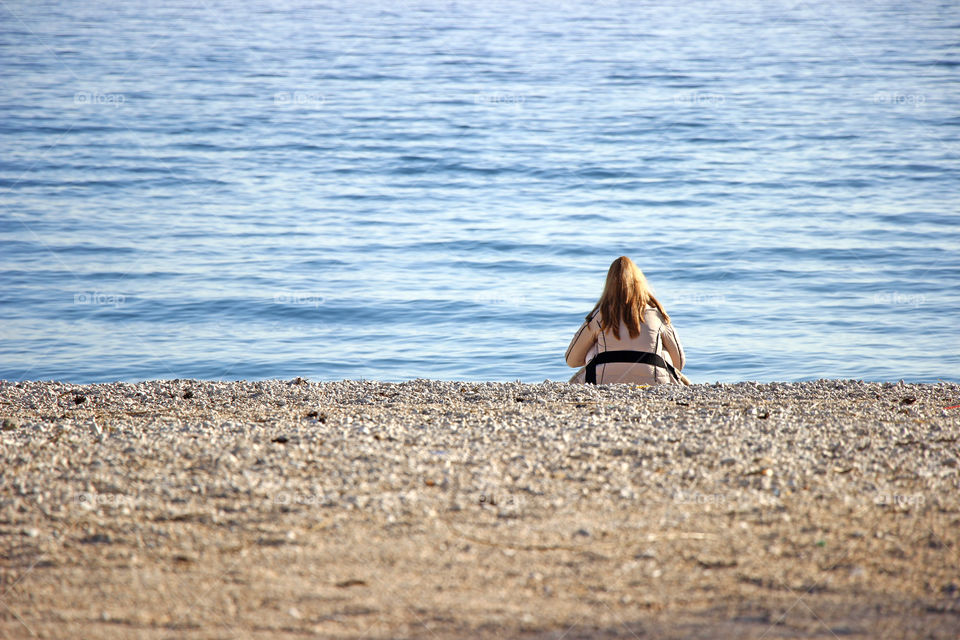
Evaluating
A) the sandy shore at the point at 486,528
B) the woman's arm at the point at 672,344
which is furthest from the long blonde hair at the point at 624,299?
the sandy shore at the point at 486,528

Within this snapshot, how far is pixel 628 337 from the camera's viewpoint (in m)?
7.67

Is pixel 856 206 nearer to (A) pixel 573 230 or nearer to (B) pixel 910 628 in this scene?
(A) pixel 573 230

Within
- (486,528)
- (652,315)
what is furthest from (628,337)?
(486,528)

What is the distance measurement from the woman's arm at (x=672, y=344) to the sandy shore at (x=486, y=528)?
1.72 metres

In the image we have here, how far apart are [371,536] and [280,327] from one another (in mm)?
10052

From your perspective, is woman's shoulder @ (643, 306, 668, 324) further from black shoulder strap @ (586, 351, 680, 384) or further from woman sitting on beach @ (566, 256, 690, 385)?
black shoulder strap @ (586, 351, 680, 384)

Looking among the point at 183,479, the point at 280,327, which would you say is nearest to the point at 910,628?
the point at 183,479

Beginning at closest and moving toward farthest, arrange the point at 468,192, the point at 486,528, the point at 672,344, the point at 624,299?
1. the point at 486,528
2. the point at 624,299
3. the point at 672,344
4. the point at 468,192

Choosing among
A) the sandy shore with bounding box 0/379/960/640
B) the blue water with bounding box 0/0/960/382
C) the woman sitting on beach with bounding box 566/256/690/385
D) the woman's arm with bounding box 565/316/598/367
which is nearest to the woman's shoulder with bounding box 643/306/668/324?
the woman sitting on beach with bounding box 566/256/690/385

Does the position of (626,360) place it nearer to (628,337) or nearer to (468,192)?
(628,337)

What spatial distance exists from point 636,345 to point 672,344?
327mm

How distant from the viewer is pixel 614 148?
92.1ft

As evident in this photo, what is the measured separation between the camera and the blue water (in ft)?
42.7

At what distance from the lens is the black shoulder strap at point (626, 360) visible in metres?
7.63
